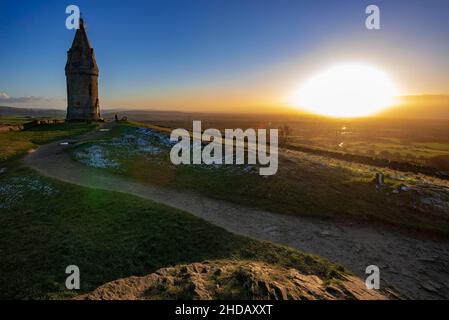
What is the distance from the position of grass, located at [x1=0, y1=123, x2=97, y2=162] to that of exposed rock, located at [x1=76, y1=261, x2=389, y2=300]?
77.0ft

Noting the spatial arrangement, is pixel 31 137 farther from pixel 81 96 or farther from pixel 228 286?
pixel 228 286

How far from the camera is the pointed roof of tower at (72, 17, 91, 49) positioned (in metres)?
46.2

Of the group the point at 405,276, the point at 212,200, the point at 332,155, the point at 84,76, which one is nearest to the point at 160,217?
the point at 212,200

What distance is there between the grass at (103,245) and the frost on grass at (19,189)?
817 millimetres

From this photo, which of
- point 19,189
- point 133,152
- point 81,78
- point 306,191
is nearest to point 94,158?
point 133,152

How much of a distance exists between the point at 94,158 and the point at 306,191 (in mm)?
17434

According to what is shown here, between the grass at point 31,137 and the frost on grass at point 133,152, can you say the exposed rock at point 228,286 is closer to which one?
the frost on grass at point 133,152

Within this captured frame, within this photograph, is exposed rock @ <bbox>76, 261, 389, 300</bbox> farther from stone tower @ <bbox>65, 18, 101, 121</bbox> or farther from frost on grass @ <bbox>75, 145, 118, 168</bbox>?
stone tower @ <bbox>65, 18, 101, 121</bbox>

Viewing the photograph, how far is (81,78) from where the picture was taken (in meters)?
46.6

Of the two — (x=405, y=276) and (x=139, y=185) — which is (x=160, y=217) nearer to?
(x=139, y=185)

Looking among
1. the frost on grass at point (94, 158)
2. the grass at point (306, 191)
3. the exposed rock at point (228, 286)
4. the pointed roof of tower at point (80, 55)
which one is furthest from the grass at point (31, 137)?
the exposed rock at point (228, 286)
